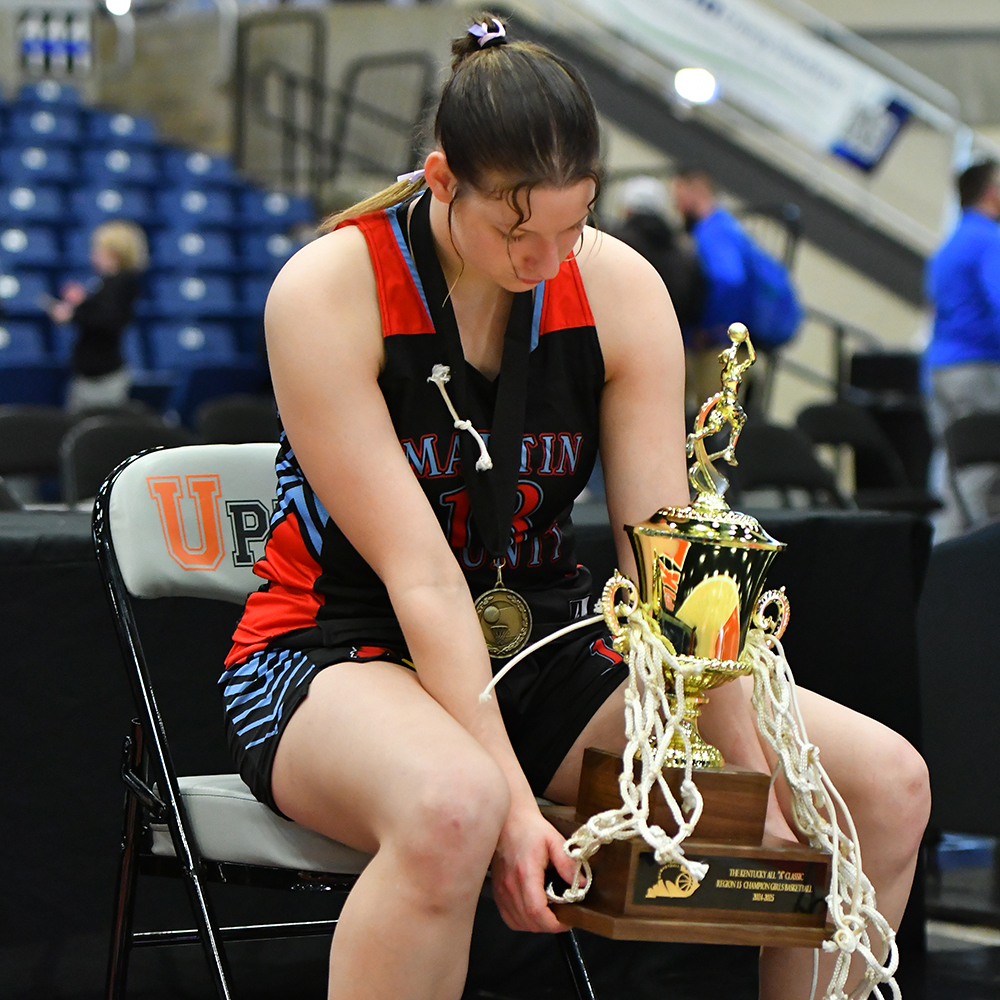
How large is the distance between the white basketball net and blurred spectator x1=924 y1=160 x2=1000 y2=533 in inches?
185

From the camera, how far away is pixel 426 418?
156 centimetres

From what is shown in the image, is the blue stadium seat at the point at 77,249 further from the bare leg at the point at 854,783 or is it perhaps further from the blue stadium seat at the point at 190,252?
the bare leg at the point at 854,783

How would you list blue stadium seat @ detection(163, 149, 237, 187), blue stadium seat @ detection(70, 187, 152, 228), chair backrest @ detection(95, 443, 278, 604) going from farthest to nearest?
blue stadium seat @ detection(163, 149, 237, 187), blue stadium seat @ detection(70, 187, 152, 228), chair backrest @ detection(95, 443, 278, 604)

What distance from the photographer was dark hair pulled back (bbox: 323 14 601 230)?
53.6 inches

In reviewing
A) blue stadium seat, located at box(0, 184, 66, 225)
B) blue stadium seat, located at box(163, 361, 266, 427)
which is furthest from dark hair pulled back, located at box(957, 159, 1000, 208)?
blue stadium seat, located at box(0, 184, 66, 225)

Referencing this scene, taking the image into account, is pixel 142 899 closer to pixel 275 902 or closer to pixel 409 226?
pixel 275 902

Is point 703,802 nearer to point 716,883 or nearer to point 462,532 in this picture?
point 716,883

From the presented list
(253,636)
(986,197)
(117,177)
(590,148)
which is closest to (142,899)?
(253,636)

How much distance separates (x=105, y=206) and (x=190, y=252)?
756mm

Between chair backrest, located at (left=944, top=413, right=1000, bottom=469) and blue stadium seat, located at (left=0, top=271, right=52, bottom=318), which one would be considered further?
blue stadium seat, located at (left=0, top=271, right=52, bottom=318)

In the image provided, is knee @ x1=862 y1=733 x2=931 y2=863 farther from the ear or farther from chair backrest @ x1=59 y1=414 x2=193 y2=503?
chair backrest @ x1=59 y1=414 x2=193 y2=503

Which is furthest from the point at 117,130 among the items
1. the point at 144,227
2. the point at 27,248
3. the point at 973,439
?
the point at 973,439

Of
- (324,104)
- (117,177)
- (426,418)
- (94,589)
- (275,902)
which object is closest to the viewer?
(426,418)

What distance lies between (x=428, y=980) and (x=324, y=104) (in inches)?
415
